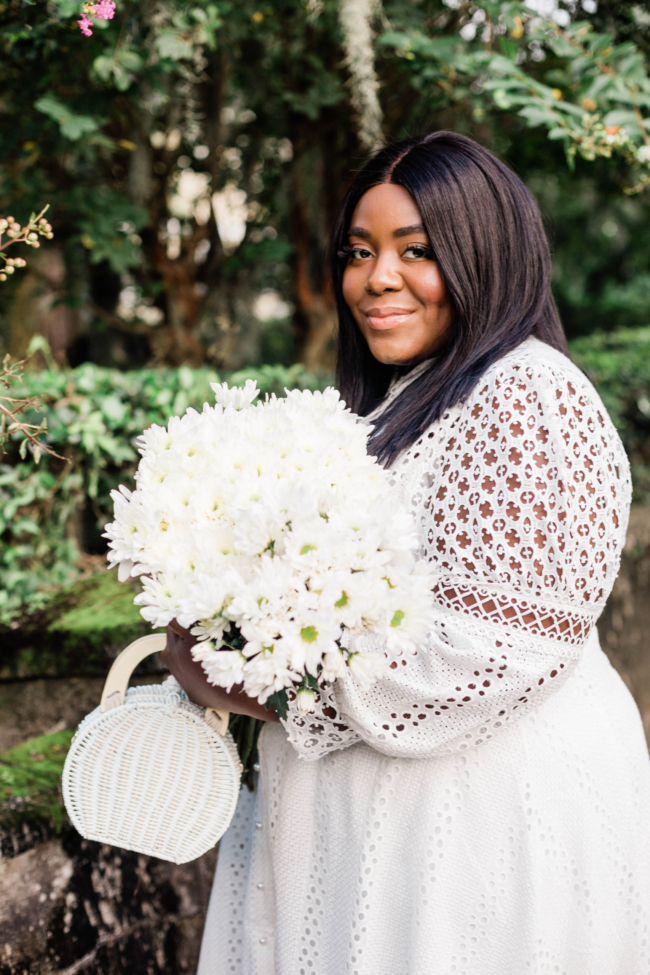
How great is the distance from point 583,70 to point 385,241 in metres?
1.75

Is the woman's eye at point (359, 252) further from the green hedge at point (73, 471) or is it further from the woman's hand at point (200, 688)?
the green hedge at point (73, 471)

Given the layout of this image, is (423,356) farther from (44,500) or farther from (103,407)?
(44,500)

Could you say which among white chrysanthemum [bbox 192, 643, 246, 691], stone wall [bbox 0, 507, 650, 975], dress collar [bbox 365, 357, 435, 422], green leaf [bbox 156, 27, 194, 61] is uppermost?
green leaf [bbox 156, 27, 194, 61]

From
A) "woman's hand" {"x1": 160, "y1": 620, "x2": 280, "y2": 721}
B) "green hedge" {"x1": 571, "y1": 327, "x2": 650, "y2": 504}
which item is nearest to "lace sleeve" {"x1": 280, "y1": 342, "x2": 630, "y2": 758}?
"woman's hand" {"x1": 160, "y1": 620, "x2": 280, "y2": 721}

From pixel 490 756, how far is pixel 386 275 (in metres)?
1.03

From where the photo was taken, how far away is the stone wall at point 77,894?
1.86 m

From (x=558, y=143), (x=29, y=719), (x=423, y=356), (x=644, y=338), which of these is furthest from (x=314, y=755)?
(x=644, y=338)

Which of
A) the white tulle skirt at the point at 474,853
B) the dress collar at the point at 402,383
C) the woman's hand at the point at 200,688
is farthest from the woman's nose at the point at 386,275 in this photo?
the white tulle skirt at the point at 474,853

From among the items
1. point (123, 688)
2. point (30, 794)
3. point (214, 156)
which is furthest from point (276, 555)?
point (214, 156)

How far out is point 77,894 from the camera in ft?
6.42

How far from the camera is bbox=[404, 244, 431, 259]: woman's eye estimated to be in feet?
5.29

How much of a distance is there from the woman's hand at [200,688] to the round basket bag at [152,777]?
0.04 m

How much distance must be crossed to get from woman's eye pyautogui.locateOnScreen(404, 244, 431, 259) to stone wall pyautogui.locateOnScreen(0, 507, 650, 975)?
5.41 ft

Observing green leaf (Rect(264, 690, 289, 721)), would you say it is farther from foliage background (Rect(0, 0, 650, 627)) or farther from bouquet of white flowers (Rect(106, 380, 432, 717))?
foliage background (Rect(0, 0, 650, 627))
